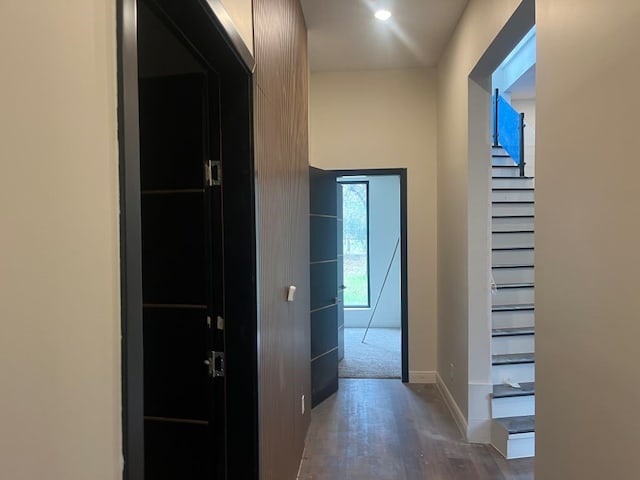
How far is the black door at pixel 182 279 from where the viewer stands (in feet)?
5.71

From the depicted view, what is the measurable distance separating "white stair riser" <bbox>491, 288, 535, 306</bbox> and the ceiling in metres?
2.34

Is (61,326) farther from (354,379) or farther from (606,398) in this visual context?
(354,379)

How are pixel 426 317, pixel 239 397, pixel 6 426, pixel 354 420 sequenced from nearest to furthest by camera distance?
pixel 6 426 → pixel 239 397 → pixel 354 420 → pixel 426 317

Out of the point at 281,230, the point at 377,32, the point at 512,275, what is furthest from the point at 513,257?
the point at 281,230

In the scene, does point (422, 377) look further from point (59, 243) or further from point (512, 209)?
point (59, 243)

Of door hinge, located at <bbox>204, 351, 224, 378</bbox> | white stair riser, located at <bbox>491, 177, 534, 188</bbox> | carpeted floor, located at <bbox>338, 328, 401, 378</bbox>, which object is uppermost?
white stair riser, located at <bbox>491, 177, 534, 188</bbox>

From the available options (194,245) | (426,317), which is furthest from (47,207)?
(426,317)

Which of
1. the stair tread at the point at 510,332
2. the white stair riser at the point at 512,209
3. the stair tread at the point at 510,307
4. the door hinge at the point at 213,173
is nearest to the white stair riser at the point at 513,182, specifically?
the white stair riser at the point at 512,209

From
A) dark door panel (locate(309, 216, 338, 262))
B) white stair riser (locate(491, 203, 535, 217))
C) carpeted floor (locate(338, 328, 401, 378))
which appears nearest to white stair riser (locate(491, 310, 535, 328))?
carpeted floor (locate(338, 328, 401, 378))

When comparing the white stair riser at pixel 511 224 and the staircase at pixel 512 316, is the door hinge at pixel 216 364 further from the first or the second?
the white stair riser at pixel 511 224

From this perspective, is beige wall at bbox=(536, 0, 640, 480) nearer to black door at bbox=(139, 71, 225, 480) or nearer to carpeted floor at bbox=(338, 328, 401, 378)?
black door at bbox=(139, 71, 225, 480)

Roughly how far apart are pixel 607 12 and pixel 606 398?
1208 mm

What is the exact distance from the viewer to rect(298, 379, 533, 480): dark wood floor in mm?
2766

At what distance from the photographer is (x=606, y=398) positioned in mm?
1360
